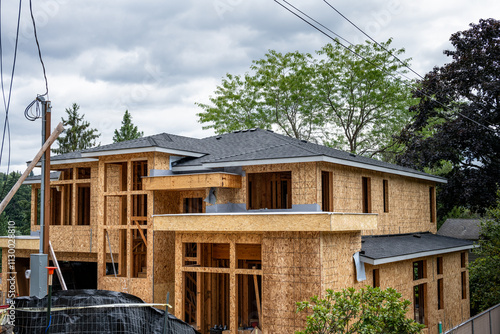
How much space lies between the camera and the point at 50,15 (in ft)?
37.0

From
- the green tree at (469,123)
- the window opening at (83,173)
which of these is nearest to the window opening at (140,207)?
the window opening at (83,173)

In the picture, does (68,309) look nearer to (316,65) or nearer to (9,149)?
(9,149)

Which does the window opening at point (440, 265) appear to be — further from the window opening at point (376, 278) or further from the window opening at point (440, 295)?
the window opening at point (376, 278)

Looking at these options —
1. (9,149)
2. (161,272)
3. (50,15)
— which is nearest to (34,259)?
(9,149)

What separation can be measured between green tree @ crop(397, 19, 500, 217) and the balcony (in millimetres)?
14468

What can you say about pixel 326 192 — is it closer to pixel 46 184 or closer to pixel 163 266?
pixel 163 266

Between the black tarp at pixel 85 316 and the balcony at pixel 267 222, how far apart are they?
16.1 feet

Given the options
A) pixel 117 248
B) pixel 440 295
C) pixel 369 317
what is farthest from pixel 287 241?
pixel 440 295

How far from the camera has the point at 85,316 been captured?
10992 mm

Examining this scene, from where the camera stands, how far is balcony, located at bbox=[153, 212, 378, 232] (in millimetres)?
15047

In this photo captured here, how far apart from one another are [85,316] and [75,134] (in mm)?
46091

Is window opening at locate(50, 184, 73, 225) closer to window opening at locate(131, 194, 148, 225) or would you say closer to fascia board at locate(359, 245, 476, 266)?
window opening at locate(131, 194, 148, 225)

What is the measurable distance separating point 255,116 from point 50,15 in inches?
1208

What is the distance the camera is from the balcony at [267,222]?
49.4 feet
